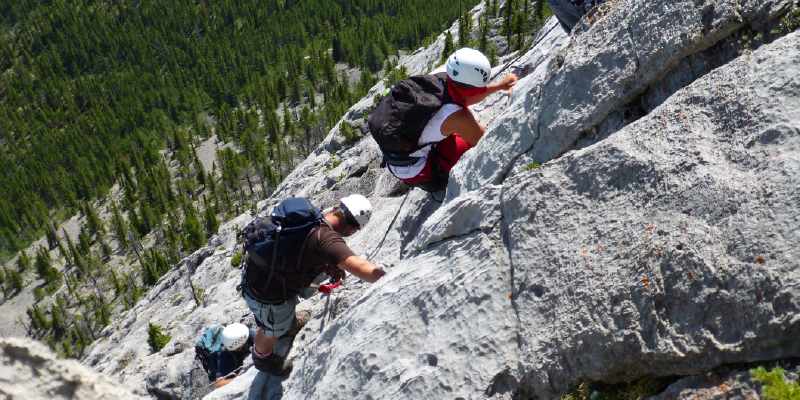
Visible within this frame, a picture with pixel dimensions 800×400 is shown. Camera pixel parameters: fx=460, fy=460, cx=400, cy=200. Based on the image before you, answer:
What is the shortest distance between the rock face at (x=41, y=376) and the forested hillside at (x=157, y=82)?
8785cm

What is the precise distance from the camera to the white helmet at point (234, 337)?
895cm

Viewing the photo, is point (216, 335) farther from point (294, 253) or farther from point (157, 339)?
point (157, 339)

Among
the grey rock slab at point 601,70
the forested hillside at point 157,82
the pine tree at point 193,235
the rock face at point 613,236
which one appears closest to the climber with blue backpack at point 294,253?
the rock face at point 613,236

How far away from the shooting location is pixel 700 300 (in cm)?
354

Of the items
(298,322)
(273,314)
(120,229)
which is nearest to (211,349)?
(298,322)

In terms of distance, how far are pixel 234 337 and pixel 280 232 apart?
4231 millimetres

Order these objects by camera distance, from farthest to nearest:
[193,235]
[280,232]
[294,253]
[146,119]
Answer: [146,119] → [193,235] → [294,253] → [280,232]

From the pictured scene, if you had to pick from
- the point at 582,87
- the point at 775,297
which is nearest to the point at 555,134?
the point at 582,87

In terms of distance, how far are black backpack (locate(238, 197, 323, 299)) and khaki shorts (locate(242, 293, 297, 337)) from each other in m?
0.96

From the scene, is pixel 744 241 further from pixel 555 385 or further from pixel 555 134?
pixel 555 134

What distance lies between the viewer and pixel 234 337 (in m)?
8.95

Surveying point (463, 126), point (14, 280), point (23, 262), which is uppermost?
point (463, 126)

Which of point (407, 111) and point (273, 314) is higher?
point (407, 111)

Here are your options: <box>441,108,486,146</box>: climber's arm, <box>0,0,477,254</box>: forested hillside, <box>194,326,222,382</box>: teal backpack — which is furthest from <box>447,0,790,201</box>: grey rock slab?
<box>0,0,477,254</box>: forested hillside
